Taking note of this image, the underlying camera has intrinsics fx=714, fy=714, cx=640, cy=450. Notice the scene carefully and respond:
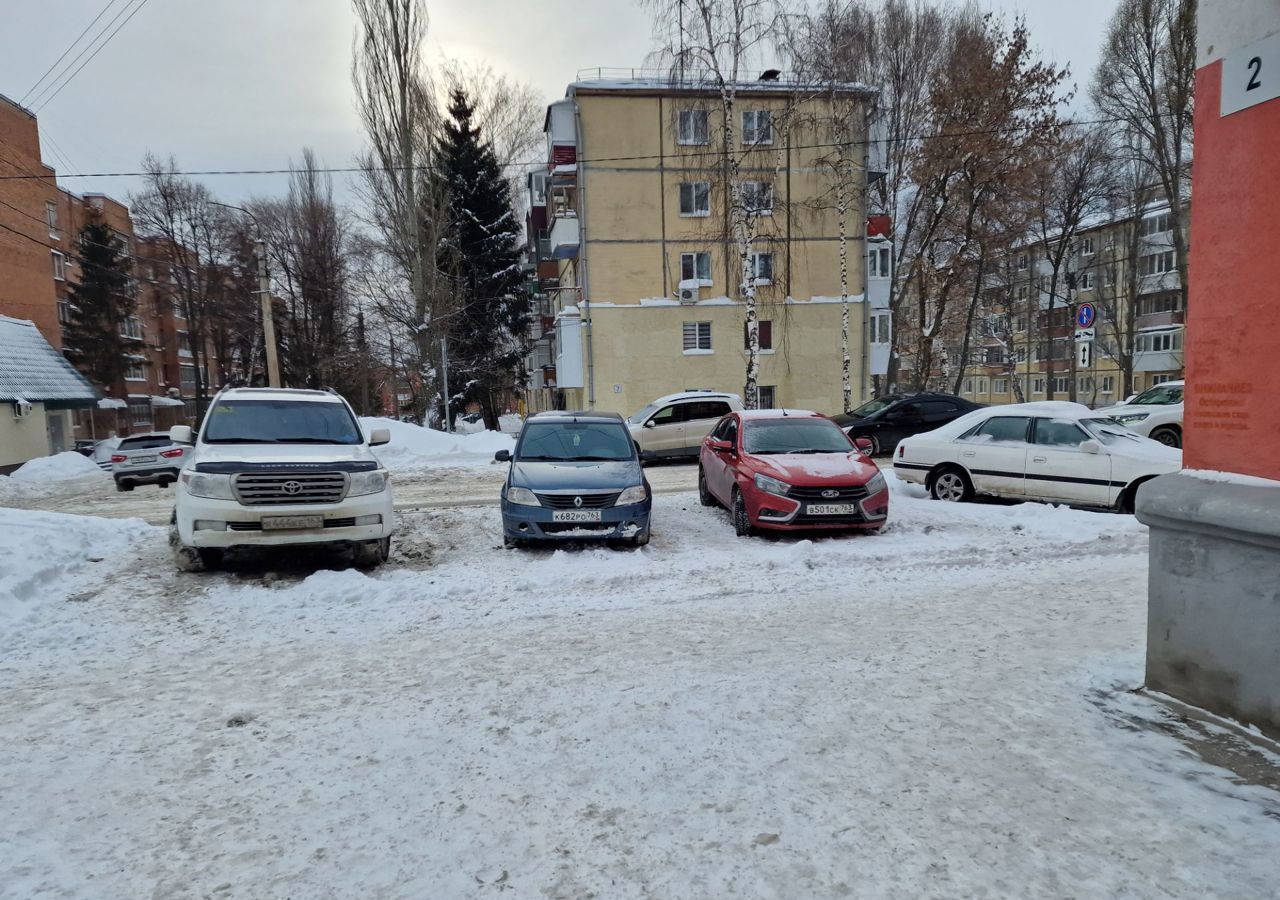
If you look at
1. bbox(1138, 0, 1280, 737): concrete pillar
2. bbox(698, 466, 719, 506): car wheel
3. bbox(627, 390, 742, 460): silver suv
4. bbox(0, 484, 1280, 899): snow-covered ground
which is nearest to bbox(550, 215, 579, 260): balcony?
bbox(627, 390, 742, 460): silver suv

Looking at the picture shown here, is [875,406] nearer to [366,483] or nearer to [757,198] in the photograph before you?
[757,198]

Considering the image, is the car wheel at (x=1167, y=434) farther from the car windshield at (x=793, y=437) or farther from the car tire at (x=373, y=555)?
the car tire at (x=373, y=555)

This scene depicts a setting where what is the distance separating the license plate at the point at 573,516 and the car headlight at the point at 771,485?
211 centimetres

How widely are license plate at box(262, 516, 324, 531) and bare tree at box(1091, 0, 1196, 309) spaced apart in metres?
30.2

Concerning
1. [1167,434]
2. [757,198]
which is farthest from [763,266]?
[1167,434]

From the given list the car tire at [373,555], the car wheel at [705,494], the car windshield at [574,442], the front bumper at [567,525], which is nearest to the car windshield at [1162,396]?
the car wheel at [705,494]

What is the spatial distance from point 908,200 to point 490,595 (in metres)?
30.3

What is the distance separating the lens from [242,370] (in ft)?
156

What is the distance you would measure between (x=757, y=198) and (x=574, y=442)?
17392 mm

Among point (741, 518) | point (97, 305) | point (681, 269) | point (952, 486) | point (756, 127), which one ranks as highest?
point (756, 127)

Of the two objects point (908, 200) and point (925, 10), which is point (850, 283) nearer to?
point (908, 200)

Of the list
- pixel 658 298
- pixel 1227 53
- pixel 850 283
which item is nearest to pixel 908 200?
pixel 850 283

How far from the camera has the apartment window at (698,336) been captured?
101ft

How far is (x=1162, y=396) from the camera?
728 inches
